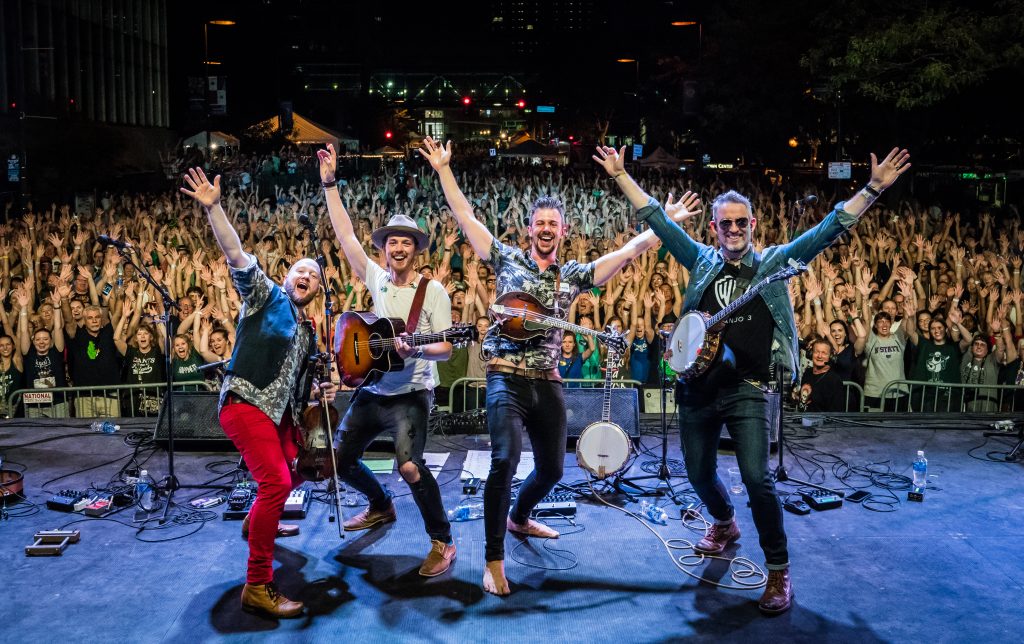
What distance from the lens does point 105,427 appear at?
24.9 feet

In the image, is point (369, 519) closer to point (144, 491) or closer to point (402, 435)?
point (402, 435)

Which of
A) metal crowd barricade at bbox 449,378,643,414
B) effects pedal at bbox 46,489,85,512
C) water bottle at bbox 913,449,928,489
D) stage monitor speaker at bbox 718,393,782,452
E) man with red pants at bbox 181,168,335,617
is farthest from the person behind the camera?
metal crowd barricade at bbox 449,378,643,414

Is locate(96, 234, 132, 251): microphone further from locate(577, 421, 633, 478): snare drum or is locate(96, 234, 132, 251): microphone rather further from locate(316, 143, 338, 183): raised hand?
locate(577, 421, 633, 478): snare drum

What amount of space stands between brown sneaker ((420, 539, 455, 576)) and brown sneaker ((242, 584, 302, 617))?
739 mm

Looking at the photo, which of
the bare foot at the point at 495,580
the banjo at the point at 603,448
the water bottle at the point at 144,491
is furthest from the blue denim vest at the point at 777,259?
the water bottle at the point at 144,491

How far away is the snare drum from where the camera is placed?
533cm

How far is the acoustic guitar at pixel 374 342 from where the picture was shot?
491 cm

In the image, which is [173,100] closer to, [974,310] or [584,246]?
[584,246]

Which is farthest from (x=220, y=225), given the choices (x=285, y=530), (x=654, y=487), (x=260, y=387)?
(x=654, y=487)

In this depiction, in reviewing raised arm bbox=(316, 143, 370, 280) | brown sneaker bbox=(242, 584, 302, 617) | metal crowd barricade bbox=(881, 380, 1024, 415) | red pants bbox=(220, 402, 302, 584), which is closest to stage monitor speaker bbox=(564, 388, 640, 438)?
raised arm bbox=(316, 143, 370, 280)

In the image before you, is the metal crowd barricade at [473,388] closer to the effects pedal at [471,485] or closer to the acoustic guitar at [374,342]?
A: the effects pedal at [471,485]

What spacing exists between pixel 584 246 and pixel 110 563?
7299 mm

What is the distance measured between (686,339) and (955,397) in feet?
18.1

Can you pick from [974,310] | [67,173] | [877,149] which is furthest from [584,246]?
[67,173]
